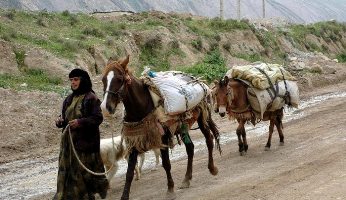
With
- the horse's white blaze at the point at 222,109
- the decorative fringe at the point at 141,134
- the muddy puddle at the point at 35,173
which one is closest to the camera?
the decorative fringe at the point at 141,134

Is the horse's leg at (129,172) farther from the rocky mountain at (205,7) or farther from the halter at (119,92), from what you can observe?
the rocky mountain at (205,7)

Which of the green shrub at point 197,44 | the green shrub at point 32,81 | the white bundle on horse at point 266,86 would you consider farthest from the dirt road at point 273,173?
the green shrub at point 197,44

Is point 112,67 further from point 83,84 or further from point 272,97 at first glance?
point 272,97

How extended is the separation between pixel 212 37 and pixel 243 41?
129 inches

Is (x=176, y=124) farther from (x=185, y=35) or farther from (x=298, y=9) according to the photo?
(x=298, y=9)

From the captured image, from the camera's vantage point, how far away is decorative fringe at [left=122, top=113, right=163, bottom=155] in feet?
25.5

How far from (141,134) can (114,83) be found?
0.95 m

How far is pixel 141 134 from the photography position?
305 inches

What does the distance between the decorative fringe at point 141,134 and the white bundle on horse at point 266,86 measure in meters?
4.18

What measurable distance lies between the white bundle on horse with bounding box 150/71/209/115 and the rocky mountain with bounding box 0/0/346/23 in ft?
188

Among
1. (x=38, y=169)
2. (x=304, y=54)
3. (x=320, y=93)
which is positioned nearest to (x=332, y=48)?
(x=304, y=54)

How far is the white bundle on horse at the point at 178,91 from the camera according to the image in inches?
324

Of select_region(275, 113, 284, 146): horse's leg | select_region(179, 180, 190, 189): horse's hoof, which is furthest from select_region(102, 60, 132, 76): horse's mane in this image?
select_region(275, 113, 284, 146): horse's leg

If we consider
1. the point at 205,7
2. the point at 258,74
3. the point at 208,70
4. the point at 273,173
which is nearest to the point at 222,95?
the point at 258,74
